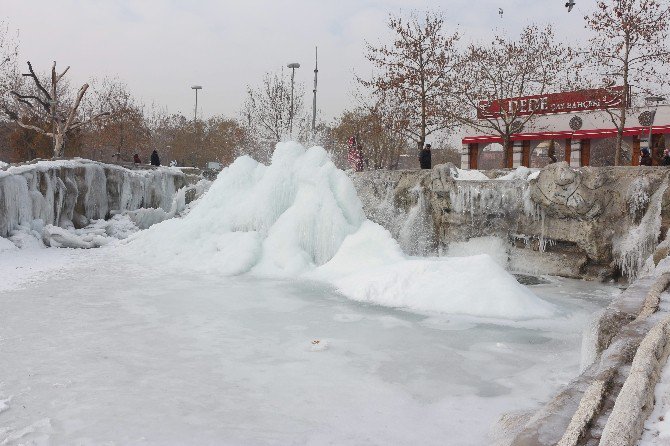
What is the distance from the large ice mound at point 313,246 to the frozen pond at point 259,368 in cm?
49

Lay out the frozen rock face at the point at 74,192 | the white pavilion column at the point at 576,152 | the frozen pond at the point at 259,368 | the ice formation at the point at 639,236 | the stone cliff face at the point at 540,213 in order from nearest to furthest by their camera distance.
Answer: the frozen pond at the point at 259,368 < the ice formation at the point at 639,236 < the stone cliff face at the point at 540,213 < the frozen rock face at the point at 74,192 < the white pavilion column at the point at 576,152

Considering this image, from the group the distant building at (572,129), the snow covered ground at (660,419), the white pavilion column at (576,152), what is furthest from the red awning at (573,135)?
the snow covered ground at (660,419)

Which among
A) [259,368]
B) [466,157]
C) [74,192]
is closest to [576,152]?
[466,157]

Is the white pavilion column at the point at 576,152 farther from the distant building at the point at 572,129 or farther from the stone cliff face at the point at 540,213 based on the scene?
the stone cliff face at the point at 540,213

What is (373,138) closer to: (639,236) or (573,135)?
(573,135)

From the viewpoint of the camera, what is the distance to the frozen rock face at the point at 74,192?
13430mm

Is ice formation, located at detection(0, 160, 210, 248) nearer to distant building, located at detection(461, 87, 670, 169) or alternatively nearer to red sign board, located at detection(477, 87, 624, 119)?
red sign board, located at detection(477, 87, 624, 119)

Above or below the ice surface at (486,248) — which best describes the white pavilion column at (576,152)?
above

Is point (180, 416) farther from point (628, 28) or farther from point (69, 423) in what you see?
point (628, 28)

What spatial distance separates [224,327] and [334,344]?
1.50m

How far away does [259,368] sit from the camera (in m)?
4.80

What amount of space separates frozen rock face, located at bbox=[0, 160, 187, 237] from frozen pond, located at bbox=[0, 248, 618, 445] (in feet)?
20.4

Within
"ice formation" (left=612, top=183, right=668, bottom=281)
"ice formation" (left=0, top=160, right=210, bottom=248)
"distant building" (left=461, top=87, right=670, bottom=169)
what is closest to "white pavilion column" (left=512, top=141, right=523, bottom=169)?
"distant building" (left=461, top=87, right=670, bottom=169)

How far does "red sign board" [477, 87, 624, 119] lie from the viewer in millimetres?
24209
